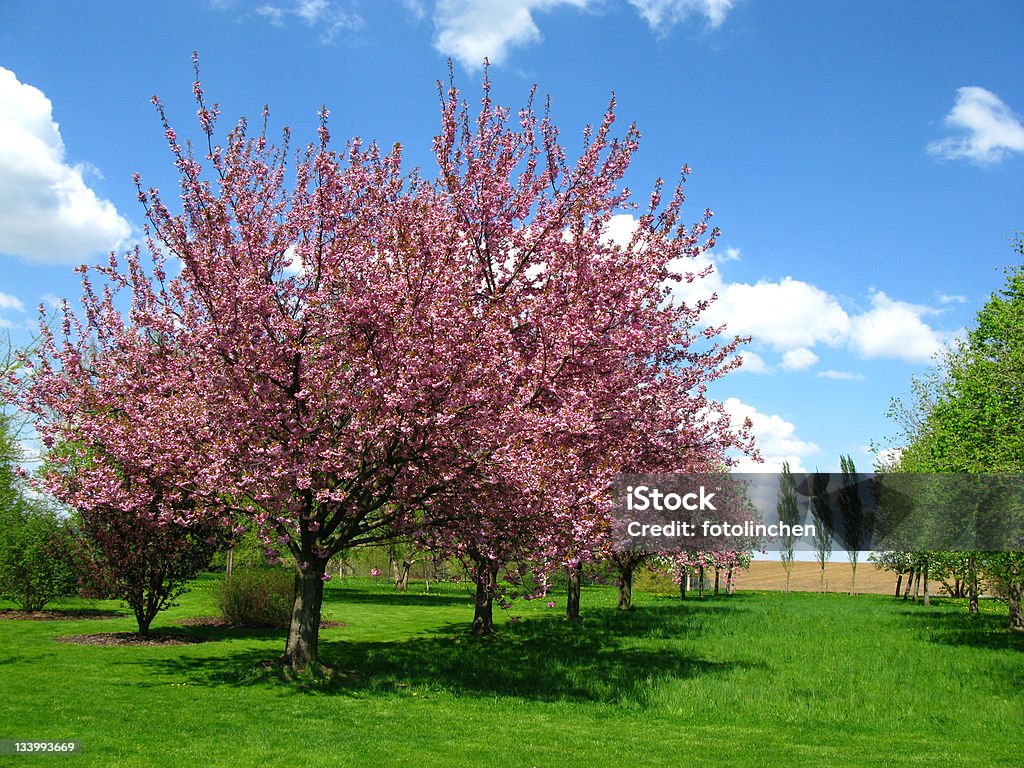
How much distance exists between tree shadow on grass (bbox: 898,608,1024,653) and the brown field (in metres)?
44.0

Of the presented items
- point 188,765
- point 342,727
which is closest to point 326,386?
point 342,727

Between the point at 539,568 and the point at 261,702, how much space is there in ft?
18.4

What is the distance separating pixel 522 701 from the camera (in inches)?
587

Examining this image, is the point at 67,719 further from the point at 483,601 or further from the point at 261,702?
the point at 483,601

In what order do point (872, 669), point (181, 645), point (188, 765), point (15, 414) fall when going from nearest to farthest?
point (188, 765) → point (872, 669) → point (181, 645) → point (15, 414)

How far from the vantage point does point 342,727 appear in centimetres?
1220

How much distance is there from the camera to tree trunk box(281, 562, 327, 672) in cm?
1608

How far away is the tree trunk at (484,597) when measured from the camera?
57.1ft

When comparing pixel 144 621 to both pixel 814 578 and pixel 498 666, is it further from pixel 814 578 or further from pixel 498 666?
pixel 814 578

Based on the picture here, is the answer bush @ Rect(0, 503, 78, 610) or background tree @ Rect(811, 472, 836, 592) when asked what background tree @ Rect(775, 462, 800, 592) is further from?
bush @ Rect(0, 503, 78, 610)

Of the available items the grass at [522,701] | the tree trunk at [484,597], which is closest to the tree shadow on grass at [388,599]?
the grass at [522,701]

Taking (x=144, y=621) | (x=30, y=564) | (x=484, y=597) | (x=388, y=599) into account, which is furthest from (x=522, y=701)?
(x=388, y=599)

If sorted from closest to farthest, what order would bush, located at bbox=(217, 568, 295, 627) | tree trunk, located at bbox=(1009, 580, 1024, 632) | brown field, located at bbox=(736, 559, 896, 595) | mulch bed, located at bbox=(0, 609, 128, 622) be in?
bush, located at bbox=(217, 568, 295, 627)
mulch bed, located at bbox=(0, 609, 128, 622)
tree trunk, located at bbox=(1009, 580, 1024, 632)
brown field, located at bbox=(736, 559, 896, 595)

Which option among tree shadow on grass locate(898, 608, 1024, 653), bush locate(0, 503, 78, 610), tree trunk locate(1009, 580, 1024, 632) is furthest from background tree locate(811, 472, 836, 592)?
bush locate(0, 503, 78, 610)
